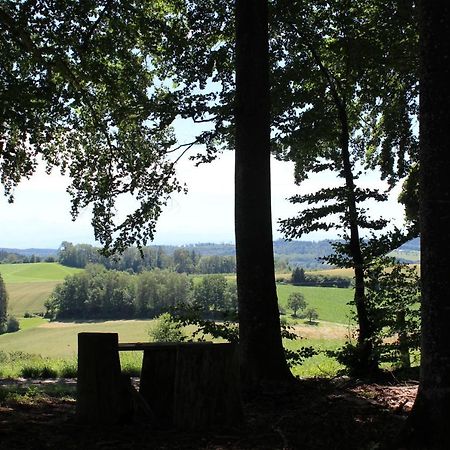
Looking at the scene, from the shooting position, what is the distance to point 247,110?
7.36 meters

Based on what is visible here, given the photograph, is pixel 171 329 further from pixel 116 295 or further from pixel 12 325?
pixel 116 295

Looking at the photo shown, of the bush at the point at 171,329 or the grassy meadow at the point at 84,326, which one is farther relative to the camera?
the grassy meadow at the point at 84,326

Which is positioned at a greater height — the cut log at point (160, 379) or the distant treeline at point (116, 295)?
the cut log at point (160, 379)

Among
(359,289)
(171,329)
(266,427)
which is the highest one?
(359,289)

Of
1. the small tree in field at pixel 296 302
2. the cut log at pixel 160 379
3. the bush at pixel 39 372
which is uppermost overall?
the cut log at pixel 160 379

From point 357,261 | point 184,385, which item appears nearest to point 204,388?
point 184,385

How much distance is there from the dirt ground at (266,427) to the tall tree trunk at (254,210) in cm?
56

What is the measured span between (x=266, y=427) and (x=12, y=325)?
104 meters

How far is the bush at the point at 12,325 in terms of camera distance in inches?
3829

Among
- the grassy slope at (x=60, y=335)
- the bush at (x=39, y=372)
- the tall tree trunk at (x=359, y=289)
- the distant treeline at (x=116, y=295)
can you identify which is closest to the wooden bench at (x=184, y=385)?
the tall tree trunk at (x=359, y=289)

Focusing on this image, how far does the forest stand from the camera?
726 cm

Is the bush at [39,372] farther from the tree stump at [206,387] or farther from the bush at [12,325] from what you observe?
the bush at [12,325]

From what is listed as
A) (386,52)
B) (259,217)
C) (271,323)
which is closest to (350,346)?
(271,323)

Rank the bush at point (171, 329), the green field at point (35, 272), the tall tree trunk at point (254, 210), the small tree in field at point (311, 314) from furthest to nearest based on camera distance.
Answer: the green field at point (35, 272), the small tree in field at point (311, 314), the bush at point (171, 329), the tall tree trunk at point (254, 210)
